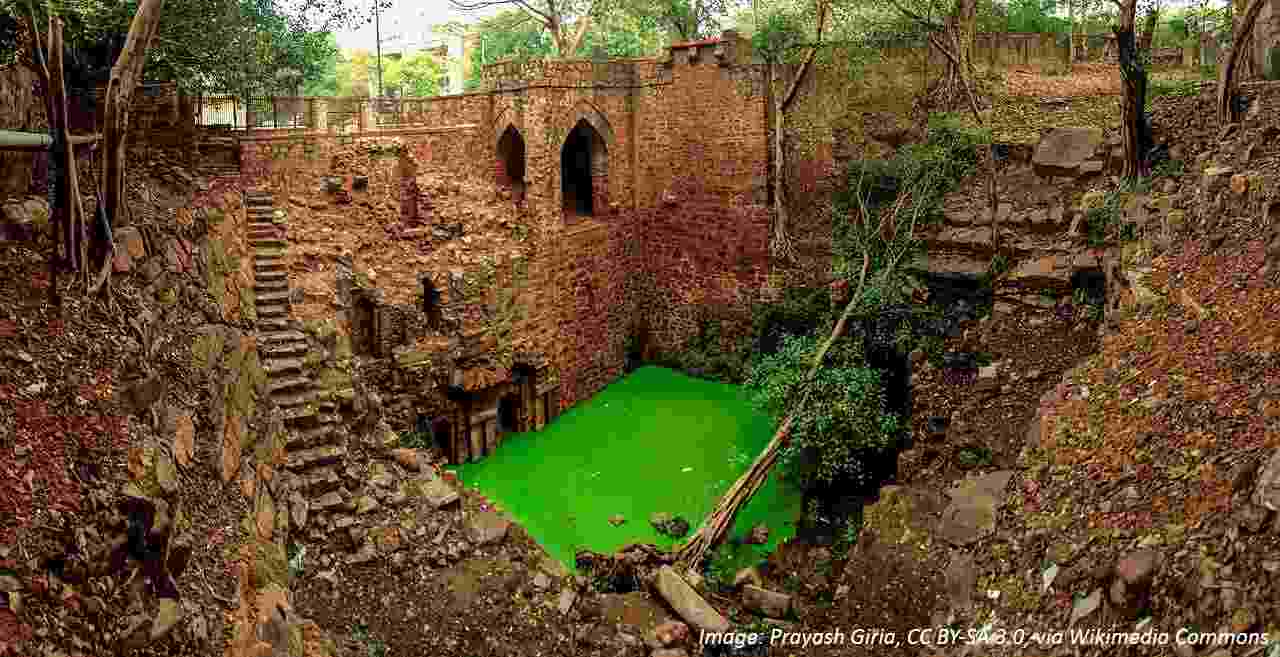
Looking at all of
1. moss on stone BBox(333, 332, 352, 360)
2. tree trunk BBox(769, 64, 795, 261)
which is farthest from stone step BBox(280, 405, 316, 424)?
tree trunk BBox(769, 64, 795, 261)

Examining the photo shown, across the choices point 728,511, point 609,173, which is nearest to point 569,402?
point 609,173

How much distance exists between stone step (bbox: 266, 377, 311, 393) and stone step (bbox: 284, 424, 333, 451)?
523mm

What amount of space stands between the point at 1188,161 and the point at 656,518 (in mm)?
7874

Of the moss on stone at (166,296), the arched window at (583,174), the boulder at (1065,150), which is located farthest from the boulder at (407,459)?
the boulder at (1065,150)

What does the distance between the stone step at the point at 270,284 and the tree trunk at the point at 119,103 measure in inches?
128

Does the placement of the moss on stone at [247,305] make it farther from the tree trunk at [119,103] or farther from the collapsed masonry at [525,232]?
the tree trunk at [119,103]

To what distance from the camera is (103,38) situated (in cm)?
1237

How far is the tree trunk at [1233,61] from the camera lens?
10.1 metres

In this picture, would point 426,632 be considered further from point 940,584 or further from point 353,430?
point 940,584

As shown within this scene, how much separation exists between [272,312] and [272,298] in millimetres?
233

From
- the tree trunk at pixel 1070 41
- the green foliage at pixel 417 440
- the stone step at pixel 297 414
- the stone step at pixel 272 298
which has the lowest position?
the green foliage at pixel 417 440

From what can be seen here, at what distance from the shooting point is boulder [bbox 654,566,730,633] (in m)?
9.69

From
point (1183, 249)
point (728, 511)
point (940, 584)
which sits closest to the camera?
point (940, 584)

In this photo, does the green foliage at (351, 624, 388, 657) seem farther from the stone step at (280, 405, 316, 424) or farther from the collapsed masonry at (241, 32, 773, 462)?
the collapsed masonry at (241, 32, 773, 462)
